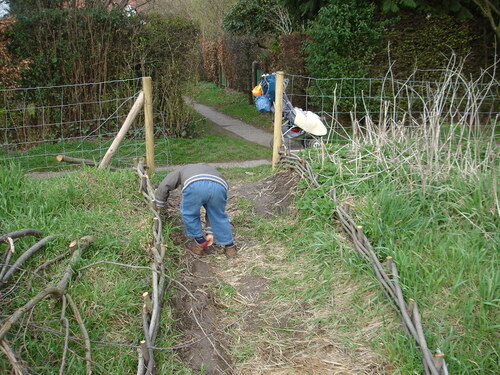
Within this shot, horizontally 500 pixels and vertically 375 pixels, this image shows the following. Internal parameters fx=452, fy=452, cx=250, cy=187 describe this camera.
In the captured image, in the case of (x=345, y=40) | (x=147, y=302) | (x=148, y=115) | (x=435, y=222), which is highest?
(x=345, y=40)

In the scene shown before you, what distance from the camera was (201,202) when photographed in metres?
4.11

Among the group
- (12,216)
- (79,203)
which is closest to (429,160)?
(79,203)

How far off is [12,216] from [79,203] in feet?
2.16

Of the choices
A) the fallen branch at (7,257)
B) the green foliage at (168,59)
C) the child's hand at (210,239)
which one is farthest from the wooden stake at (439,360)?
the green foliage at (168,59)

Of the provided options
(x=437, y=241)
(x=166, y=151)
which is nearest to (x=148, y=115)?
(x=166, y=151)

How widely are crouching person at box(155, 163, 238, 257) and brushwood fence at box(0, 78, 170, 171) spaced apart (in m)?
3.52

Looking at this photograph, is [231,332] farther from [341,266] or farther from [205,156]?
[205,156]

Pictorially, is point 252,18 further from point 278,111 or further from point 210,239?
point 210,239

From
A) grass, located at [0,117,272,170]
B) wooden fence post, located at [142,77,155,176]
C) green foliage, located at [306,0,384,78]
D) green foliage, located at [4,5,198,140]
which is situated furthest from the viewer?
green foliage, located at [306,0,384,78]

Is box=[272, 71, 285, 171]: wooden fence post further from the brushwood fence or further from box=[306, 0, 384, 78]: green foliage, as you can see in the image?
box=[306, 0, 384, 78]: green foliage

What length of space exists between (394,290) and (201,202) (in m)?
1.84

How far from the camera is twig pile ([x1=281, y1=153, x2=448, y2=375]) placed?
2.56 m

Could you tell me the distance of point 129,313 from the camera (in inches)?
126

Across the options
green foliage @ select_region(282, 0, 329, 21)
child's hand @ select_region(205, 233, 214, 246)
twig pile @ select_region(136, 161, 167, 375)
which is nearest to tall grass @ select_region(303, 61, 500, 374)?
child's hand @ select_region(205, 233, 214, 246)
